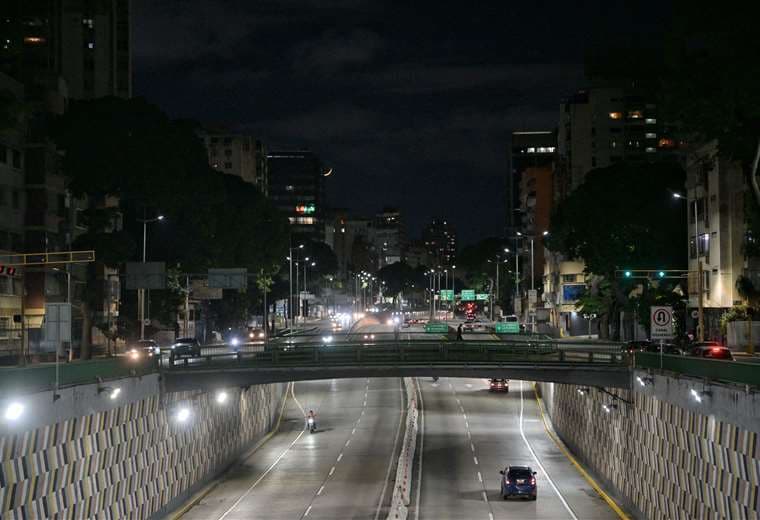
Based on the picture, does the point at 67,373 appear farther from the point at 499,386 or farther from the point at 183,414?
the point at 499,386

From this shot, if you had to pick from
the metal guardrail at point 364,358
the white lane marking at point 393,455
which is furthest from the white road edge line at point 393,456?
the metal guardrail at point 364,358

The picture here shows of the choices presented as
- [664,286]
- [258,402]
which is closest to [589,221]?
[664,286]

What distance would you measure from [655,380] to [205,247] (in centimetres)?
6384

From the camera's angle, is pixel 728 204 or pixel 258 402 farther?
pixel 728 204

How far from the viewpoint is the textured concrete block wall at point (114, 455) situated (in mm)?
33844

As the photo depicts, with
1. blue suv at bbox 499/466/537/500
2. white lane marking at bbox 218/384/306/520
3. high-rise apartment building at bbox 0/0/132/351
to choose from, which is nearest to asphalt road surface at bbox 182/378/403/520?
white lane marking at bbox 218/384/306/520

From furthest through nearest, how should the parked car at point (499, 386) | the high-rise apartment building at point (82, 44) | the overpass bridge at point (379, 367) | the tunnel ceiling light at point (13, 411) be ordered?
1. the high-rise apartment building at point (82, 44)
2. the parked car at point (499, 386)
3. the overpass bridge at point (379, 367)
4. the tunnel ceiling light at point (13, 411)

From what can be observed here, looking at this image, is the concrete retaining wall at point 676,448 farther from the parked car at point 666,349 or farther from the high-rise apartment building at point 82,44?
the high-rise apartment building at point 82,44

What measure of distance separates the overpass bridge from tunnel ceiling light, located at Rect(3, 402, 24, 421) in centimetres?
2049

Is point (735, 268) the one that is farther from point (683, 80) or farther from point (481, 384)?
point (683, 80)

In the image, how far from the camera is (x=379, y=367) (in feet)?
189

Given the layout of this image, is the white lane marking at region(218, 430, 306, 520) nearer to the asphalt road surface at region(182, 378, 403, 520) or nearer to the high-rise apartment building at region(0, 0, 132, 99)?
the asphalt road surface at region(182, 378, 403, 520)

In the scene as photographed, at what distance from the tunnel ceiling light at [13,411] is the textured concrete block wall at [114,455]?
1.18 feet

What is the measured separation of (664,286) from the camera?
111938 millimetres
